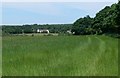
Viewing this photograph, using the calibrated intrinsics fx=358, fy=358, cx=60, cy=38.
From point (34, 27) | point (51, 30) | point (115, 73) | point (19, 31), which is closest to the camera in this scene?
point (115, 73)

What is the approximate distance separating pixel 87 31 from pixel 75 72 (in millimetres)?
92629

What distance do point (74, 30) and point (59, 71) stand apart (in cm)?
10402

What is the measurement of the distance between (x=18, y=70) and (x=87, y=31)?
3635 inches

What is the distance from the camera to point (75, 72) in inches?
380

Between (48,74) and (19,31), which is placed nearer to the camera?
(48,74)

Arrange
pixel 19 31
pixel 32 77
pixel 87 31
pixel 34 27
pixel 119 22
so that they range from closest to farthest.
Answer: pixel 32 77 < pixel 119 22 < pixel 19 31 < pixel 87 31 < pixel 34 27

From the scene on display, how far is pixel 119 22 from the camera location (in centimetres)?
4275

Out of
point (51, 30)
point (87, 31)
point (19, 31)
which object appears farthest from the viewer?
point (51, 30)

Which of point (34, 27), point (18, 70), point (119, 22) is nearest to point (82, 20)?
point (34, 27)

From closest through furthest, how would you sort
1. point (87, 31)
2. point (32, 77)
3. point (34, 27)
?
point (32, 77)
point (87, 31)
point (34, 27)

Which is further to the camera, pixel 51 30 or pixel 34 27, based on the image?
pixel 51 30

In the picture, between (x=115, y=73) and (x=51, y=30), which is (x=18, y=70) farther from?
(x=51, y=30)

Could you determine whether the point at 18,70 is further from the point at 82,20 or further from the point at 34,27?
the point at 82,20

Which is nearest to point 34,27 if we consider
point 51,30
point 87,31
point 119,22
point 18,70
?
point 51,30
